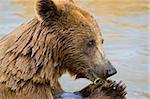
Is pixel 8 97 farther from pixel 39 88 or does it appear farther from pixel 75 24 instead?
pixel 75 24

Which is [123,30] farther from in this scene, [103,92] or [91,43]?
[91,43]

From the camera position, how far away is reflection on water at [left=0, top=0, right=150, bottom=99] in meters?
7.44

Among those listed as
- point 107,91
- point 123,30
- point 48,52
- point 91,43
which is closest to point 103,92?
point 107,91

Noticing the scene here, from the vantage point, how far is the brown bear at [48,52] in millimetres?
5105

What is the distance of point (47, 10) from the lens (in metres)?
5.11

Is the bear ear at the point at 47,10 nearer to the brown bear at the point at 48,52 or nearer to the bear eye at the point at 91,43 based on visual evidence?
the brown bear at the point at 48,52

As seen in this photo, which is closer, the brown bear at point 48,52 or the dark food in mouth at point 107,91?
the brown bear at point 48,52

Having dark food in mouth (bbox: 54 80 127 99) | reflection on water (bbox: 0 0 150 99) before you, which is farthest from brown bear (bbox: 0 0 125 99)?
reflection on water (bbox: 0 0 150 99)

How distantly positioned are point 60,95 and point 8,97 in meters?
0.46

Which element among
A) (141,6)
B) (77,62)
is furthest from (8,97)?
(141,6)

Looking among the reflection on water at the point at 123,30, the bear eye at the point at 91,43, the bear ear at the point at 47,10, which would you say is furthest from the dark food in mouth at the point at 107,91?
the reflection on water at the point at 123,30

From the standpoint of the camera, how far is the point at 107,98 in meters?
5.50

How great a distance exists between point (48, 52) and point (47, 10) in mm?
290

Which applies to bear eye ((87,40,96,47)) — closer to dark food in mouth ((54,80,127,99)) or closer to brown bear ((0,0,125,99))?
brown bear ((0,0,125,99))
